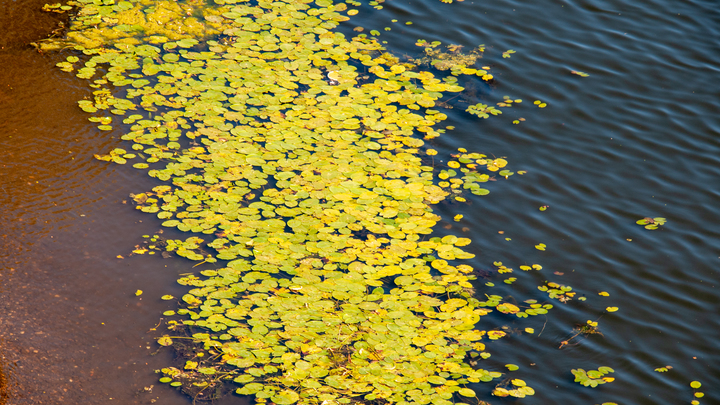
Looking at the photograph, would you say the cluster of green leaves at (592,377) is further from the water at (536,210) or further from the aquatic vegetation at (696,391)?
the aquatic vegetation at (696,391)

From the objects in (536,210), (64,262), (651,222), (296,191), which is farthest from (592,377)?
(64,262)

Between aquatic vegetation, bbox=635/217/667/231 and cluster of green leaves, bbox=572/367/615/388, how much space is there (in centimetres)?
164

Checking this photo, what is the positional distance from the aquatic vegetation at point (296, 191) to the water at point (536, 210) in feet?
0.74

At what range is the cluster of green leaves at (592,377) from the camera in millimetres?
3953

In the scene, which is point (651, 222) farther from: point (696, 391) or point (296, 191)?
point (296, 191)

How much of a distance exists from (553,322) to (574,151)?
2.12 meters

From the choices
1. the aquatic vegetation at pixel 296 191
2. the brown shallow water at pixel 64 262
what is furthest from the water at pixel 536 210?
the aquatic vegetation at pixel 296 191

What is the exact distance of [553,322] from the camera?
4.33 meters

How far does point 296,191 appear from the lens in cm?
493

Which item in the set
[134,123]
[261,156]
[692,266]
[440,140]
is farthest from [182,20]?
[692,266]

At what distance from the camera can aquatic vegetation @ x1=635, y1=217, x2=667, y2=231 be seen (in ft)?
16.6

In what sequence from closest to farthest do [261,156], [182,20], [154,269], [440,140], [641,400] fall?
[641,400] < [154,269] < [261,156] < [440,140] < [182,20]

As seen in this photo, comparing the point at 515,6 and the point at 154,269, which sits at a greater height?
the point at 515,6

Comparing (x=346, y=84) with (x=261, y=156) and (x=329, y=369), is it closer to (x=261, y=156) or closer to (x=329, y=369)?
(x=261, y=156)
